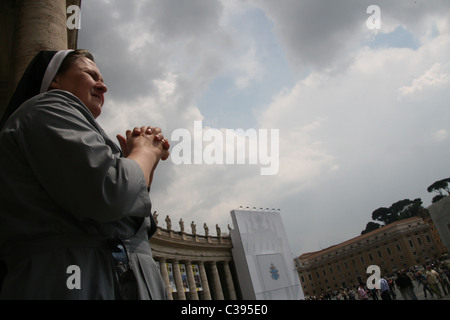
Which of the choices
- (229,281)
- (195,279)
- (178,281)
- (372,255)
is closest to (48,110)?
(178,281)

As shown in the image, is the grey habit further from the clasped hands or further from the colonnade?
the colonnade

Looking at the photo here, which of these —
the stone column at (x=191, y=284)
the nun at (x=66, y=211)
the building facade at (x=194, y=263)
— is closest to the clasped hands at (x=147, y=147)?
the nun at (x=66, y=211)

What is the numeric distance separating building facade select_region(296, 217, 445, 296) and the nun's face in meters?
103

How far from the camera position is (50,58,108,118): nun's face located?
171 cm

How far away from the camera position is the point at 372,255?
95500 millimetres

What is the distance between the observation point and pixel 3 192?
48.4 inches

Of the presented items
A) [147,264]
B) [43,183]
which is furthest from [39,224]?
[147,264]

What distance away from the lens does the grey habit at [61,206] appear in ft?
3.63

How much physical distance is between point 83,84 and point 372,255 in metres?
109

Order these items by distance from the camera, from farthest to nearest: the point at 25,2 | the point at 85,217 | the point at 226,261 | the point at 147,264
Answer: the point at 226,261 → the point at 25,2 → the point at 147,264 → the point at 85,217

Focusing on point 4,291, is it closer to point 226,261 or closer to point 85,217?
point 85,217

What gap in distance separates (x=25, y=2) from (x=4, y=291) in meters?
8.03

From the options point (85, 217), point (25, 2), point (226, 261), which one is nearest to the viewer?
point (85, 217)

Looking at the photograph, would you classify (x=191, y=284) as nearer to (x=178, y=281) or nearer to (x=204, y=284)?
(x=204, y=284)
